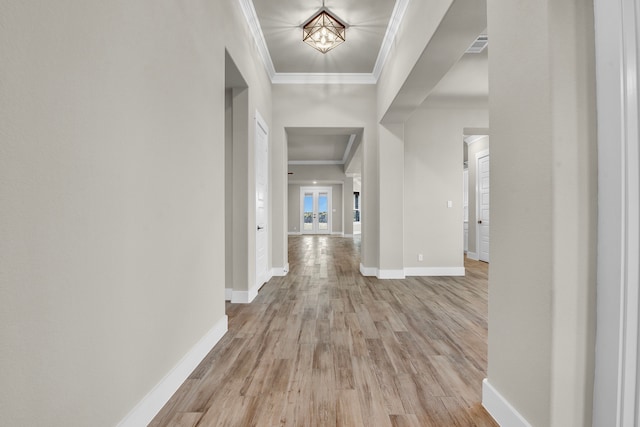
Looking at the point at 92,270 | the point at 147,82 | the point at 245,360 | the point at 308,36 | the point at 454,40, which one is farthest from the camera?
the point at 308,36

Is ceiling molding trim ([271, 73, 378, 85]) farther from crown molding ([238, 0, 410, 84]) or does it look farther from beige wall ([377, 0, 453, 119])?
beige wall ([377, 0, 453, 119])

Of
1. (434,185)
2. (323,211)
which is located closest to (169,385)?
(434,185)

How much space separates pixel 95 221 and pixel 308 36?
2955 millimetres

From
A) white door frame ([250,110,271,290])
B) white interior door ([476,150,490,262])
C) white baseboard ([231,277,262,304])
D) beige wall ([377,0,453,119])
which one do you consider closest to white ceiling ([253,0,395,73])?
beige wall ([377,0,453,119])

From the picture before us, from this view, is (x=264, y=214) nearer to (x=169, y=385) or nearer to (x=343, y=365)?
(x=343, y=365)

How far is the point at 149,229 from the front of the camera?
140 cm

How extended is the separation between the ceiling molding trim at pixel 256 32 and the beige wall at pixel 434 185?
232cm

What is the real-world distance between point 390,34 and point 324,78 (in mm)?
1294

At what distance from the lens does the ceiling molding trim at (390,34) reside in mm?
2998

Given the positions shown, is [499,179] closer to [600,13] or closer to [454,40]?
[600,13]

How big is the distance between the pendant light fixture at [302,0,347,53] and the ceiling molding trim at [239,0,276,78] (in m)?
0.52

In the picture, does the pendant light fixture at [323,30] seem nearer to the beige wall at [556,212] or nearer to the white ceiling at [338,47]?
the white ceiling at [338,47]

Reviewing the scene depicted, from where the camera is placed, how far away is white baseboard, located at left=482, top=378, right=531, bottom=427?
1.25m

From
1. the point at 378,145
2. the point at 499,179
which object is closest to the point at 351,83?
the point at 378,145
